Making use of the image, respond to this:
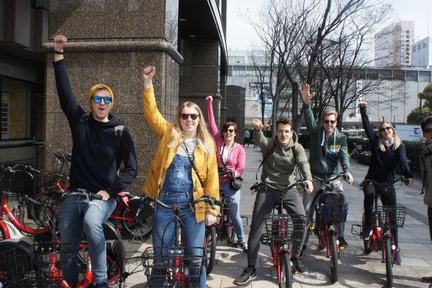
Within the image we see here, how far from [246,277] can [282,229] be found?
87cm

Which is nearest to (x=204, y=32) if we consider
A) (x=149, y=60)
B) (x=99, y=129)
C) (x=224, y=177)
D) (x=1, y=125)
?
(x=1, y=125)

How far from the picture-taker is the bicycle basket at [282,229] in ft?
13.2

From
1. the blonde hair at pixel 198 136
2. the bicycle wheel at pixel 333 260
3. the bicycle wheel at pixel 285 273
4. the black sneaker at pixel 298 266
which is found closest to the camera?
the blonde hair at pixel 198 136

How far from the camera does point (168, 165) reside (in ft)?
11.1

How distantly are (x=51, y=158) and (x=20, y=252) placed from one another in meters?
3.32

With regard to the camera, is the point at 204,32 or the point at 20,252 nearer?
the point at 20,252

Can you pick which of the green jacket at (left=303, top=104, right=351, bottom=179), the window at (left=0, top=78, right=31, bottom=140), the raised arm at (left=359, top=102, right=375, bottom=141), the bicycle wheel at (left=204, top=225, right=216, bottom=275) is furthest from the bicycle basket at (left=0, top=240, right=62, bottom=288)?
the window at (left=0, top=78, right=31, bottom=140)

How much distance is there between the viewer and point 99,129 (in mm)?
3418

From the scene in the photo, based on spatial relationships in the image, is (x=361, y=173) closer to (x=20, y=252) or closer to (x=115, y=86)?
(x=115, y=86)

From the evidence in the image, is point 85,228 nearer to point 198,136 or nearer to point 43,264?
point 43,264

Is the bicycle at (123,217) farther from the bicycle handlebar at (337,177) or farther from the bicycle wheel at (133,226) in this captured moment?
the bicycle handlebar at (337,177)

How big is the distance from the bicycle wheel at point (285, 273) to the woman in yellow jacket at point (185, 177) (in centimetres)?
100

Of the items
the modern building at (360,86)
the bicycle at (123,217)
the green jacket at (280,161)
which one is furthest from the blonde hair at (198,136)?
the modern building at (360,86)

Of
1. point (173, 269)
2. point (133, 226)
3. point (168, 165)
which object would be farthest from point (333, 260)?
point (133, 226)
